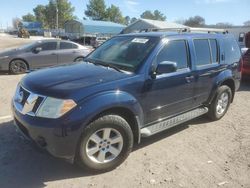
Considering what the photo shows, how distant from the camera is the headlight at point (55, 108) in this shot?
3389mm

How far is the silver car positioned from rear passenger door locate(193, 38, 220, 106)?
6.78 metres

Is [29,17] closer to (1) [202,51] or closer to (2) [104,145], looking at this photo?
(1) [202,51]

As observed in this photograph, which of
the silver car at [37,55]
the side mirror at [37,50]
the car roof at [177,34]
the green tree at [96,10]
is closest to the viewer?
the car roof at [177,34]

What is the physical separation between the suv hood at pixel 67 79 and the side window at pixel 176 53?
81 centimetres

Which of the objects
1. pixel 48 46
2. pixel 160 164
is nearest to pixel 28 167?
pixel 160 164

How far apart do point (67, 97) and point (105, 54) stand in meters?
1.78

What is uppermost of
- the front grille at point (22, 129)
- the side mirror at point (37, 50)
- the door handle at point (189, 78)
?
the door handle at point (189, 78)

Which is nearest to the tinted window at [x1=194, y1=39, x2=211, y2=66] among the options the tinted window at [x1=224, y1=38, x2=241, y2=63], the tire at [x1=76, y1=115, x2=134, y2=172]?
the tinted window at [x1=224, y1=38, x2=241, y2=63]

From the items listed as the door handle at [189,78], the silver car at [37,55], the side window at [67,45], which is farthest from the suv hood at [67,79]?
the side window at [67,45]

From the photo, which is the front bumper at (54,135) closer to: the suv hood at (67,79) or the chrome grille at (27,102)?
the chrome grille at (27,102)

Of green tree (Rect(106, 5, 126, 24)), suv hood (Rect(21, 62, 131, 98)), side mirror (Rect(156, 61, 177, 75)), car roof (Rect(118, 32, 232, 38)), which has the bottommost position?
suv hood (Rect(21, 62, 131, 98))

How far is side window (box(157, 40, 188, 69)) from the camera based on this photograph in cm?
454

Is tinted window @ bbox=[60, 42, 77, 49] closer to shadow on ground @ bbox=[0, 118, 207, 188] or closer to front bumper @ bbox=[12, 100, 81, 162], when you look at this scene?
shadow on ground @ bbox=[0, 118, 207, 188]

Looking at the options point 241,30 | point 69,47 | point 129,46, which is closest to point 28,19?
point 241,30
